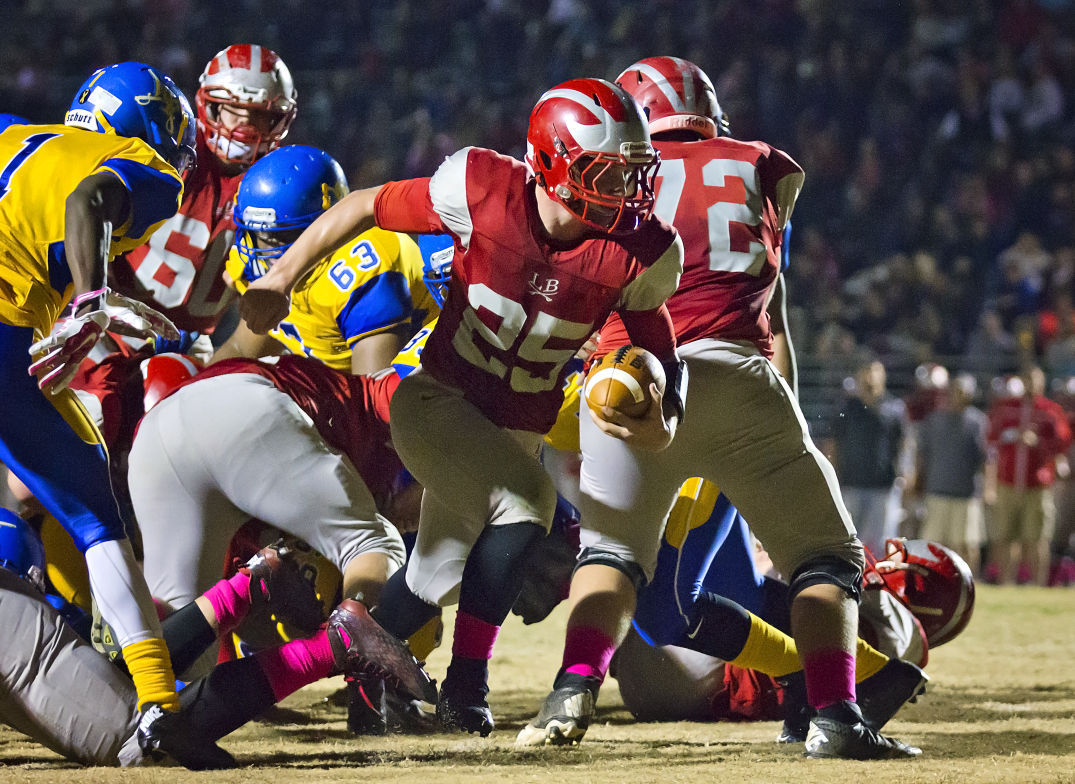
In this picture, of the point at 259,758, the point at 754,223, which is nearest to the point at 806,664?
the point at 754,223

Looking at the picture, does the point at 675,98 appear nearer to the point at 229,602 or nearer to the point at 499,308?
the point at 499,308

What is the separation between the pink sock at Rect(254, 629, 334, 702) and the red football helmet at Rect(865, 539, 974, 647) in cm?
203

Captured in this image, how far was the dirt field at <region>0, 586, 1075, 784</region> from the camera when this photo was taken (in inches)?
119

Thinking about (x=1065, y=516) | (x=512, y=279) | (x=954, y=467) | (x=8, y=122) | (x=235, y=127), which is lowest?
(x=1065, y=516)

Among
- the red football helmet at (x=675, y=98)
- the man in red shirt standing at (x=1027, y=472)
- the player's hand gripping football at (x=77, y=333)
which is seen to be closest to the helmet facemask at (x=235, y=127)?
the red football helmet at (x=675, y=98)

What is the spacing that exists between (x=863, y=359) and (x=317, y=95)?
636cm

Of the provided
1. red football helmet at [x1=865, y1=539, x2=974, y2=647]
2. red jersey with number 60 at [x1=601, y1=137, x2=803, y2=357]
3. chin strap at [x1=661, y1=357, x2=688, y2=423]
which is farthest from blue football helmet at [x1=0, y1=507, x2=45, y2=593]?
red football helmet at [x1=865, y1=539, x2=974, y2=647]

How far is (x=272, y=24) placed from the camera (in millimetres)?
14367

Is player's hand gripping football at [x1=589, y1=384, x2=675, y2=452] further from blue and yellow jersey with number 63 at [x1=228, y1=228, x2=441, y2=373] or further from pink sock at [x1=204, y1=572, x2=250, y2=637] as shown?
blue and yellow jersey with number 63 at [x1=228, y1=228, x2=441, y2=373]

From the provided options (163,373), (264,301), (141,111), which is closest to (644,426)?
(264,301)

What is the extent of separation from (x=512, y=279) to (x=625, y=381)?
40 centimetres

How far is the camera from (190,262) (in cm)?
534

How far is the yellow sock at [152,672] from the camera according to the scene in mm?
3145

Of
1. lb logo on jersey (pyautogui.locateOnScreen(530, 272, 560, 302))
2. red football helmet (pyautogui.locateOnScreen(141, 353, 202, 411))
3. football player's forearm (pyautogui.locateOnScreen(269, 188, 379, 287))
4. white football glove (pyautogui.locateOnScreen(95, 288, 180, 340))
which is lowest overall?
red football helmet (pyautogui.locateOnScreen(141, 353, 202, 411))
